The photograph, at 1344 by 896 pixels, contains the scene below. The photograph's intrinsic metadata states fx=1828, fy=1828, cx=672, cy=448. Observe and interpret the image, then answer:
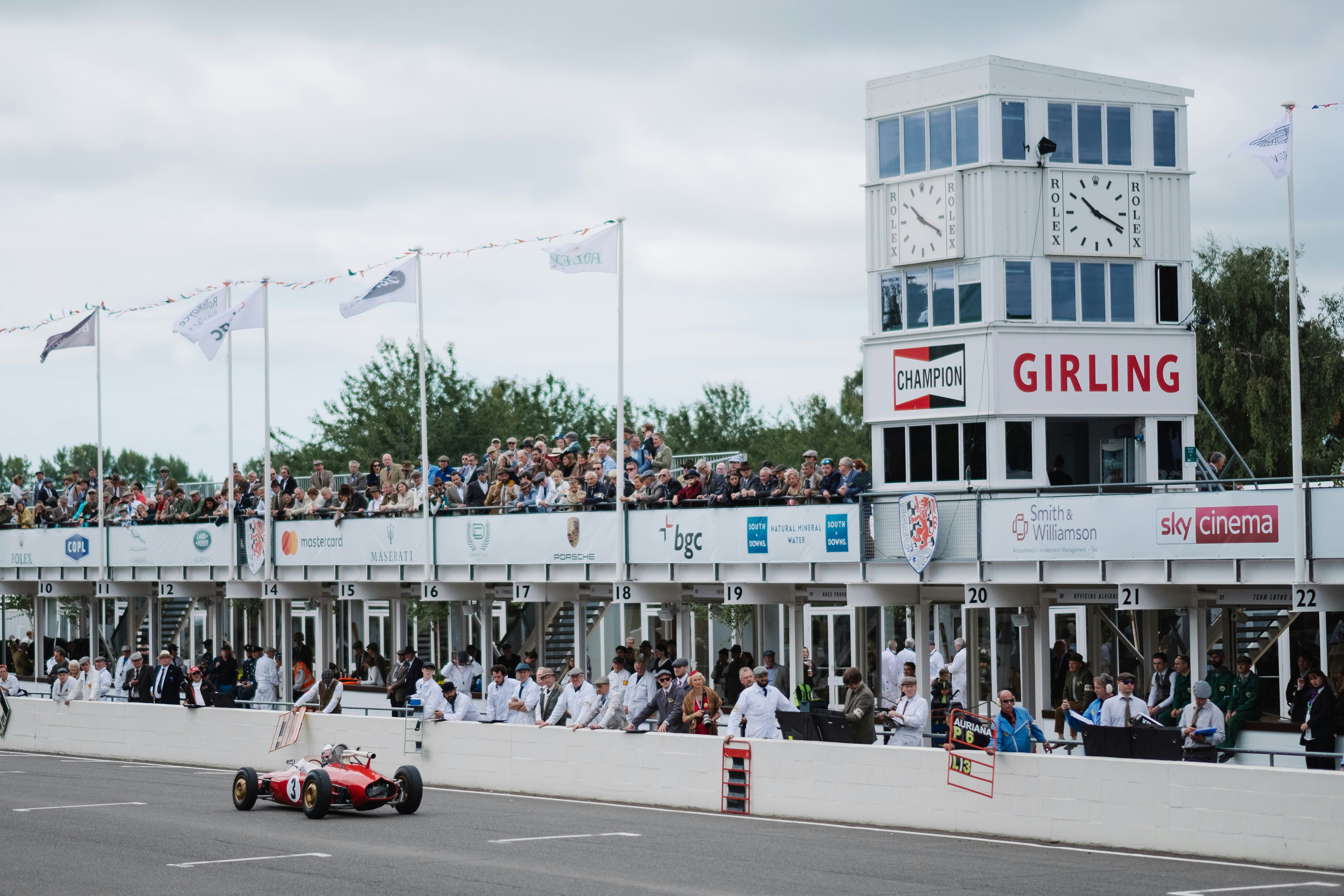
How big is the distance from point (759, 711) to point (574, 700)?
3278 millimetres

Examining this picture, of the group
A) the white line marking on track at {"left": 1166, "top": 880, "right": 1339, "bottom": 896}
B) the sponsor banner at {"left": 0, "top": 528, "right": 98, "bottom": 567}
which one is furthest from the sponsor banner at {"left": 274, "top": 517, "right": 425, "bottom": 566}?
the white line marking on track at {"left": 1166, "top": 880, "right": 1339, "bottom": 896}

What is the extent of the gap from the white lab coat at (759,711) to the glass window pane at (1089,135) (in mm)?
12577

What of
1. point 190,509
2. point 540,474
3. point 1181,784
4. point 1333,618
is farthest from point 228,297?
point 1181,784

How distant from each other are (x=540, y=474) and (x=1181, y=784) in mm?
17242

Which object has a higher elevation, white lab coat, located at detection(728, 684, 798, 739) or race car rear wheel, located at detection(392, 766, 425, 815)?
white lab coat, located at detection(728, 684, 798, 739)

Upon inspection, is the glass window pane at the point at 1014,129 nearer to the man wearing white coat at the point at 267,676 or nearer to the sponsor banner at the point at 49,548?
the man wearing white coat at the point at 267,676

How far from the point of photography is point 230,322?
3756 centimetres

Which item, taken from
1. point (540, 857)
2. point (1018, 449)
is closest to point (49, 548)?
point (1018, 449)

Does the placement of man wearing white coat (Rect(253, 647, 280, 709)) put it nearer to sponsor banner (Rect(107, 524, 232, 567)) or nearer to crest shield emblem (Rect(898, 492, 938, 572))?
sponsor banner (Rect(107, 524, 232, 567))

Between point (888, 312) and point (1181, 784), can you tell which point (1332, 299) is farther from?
point (1181, 784)

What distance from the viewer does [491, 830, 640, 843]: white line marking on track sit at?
1867 centimetres

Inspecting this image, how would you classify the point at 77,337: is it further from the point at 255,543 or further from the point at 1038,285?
the point at 1038,285

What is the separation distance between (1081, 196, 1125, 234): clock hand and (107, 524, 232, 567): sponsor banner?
19.3m

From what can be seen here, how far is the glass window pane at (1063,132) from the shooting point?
3020 cm
